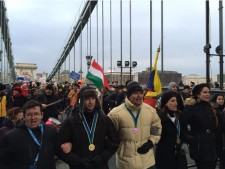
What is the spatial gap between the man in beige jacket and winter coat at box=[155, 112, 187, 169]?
340 millimetres

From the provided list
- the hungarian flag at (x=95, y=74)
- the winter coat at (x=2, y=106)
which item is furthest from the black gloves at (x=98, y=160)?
the winter coat at (x=2, y=106)

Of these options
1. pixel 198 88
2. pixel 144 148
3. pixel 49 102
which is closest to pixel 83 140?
pixel 144 148

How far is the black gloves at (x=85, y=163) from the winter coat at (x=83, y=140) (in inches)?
0.8

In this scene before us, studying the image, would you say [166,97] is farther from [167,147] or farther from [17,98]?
[17,98]

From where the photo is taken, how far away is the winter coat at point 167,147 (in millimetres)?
4184

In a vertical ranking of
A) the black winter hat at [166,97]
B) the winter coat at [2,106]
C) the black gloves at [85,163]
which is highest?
the black winter hat at [166,97]

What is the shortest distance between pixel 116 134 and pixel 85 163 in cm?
46

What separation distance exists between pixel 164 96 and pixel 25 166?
199cm

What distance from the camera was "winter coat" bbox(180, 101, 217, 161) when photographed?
414 cm

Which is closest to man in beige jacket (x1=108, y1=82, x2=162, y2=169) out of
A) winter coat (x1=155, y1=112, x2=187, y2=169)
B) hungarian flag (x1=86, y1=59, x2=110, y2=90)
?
winter coat (x1=155, y1=112, x2=187, y2=169)

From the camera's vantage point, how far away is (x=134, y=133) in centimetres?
374

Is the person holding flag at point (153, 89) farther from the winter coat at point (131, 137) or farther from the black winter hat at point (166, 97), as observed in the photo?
the winter coat at point (131, 137)

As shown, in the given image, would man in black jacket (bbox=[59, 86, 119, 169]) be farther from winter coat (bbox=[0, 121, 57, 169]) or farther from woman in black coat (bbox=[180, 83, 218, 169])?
woman in black coat (bbox=[180, 83, 218, 169])

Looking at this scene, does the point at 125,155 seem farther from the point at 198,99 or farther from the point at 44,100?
the point at 44,100
